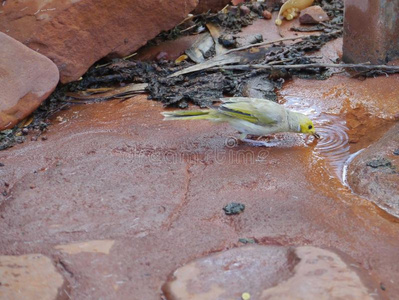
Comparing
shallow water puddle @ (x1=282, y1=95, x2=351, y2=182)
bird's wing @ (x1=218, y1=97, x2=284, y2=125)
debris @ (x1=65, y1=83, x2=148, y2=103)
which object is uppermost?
bird's wing @ (x1=218, y1=97, x2=284, y2=125)

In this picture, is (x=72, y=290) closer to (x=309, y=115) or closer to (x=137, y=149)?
(x=137, y=149)

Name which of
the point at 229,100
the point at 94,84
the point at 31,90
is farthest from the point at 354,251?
the point at 94,84

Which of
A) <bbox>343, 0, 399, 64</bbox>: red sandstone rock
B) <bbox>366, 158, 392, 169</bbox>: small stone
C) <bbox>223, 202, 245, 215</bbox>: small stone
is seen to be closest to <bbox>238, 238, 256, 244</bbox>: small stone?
<bbox>223, 202, 245, 215</bbox>: small stone

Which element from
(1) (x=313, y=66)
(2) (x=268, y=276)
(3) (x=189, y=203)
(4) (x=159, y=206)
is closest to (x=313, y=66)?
(1) (x=313, y=66)

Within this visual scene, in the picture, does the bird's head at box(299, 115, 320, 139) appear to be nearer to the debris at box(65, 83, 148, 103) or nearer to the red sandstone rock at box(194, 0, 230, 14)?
the debris at box(65, 83, 148, 103)

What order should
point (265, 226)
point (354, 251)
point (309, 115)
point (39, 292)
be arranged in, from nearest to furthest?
point (39, 292)
point (354, 251)
point (265, 226)
point (309, 115)
